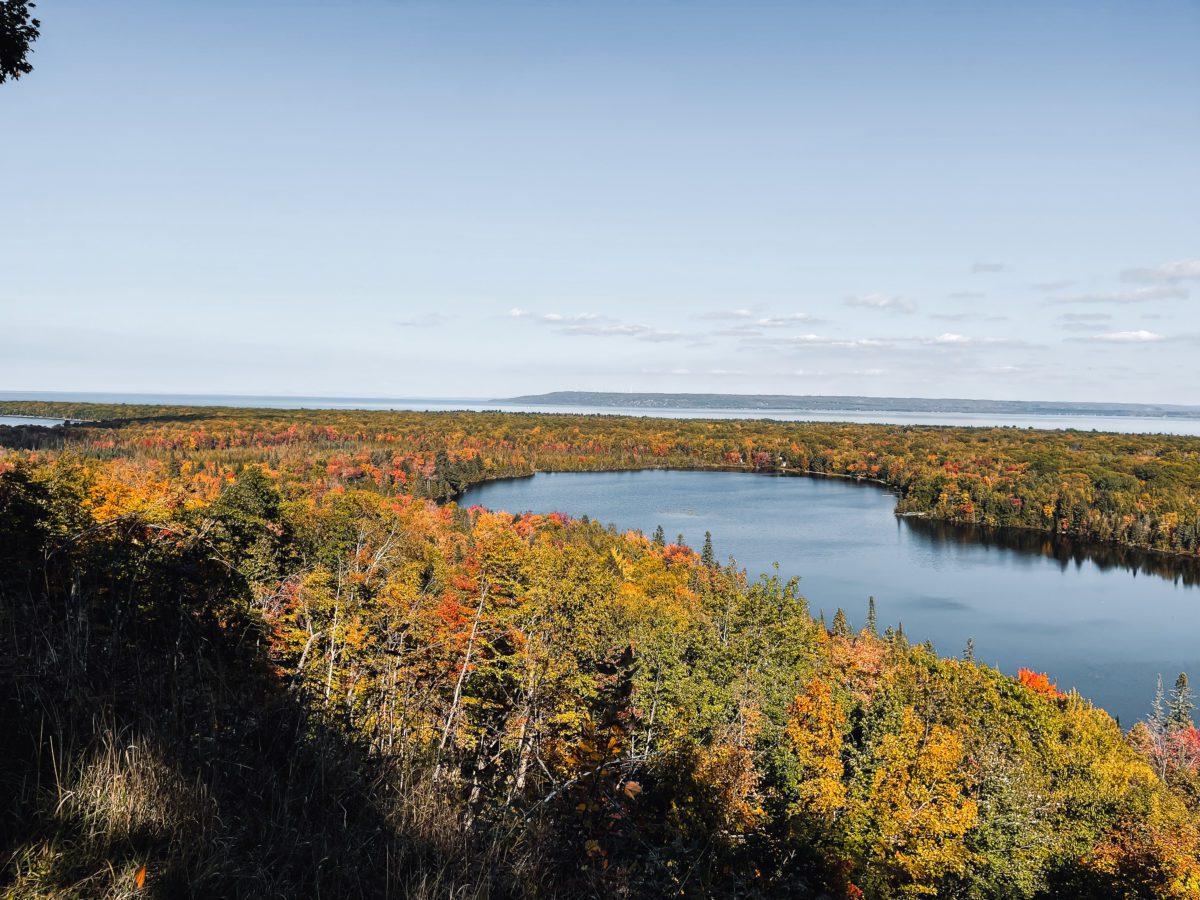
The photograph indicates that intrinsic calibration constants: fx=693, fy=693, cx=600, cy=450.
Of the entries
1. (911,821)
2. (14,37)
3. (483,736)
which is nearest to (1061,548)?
(911,821)

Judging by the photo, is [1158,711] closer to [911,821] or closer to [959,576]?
[911,821]

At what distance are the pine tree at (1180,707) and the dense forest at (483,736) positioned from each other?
0.39 meters

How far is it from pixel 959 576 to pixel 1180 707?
4071 cm

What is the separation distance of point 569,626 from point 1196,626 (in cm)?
7604

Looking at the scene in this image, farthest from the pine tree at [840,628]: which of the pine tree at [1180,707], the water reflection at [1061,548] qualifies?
the water reflection at [1061,548]

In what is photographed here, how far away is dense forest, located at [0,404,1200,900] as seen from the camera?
10.4 ft

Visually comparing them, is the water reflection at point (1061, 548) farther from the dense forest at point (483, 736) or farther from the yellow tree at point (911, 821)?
the yellow tree at point (911, 821)

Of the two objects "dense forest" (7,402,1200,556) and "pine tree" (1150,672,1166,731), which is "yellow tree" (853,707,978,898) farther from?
"dense forest" (7,402,1200,556)

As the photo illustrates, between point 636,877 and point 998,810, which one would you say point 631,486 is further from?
point 636,877

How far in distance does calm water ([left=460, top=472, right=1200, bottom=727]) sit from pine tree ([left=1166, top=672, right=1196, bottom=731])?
7.94 feet

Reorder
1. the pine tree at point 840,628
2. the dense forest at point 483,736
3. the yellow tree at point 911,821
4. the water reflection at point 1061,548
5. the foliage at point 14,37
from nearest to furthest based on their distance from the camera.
Result: the dense forest at point 483,736 < the foliage at point 14,37 < the yellow tree at point 911,821 < the pine tree at point 840,628 < the water reflection at point 1061,548

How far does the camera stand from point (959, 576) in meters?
88.2

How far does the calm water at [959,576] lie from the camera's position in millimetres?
59469

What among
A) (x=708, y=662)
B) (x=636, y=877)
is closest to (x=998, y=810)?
(x=708, y=662)
